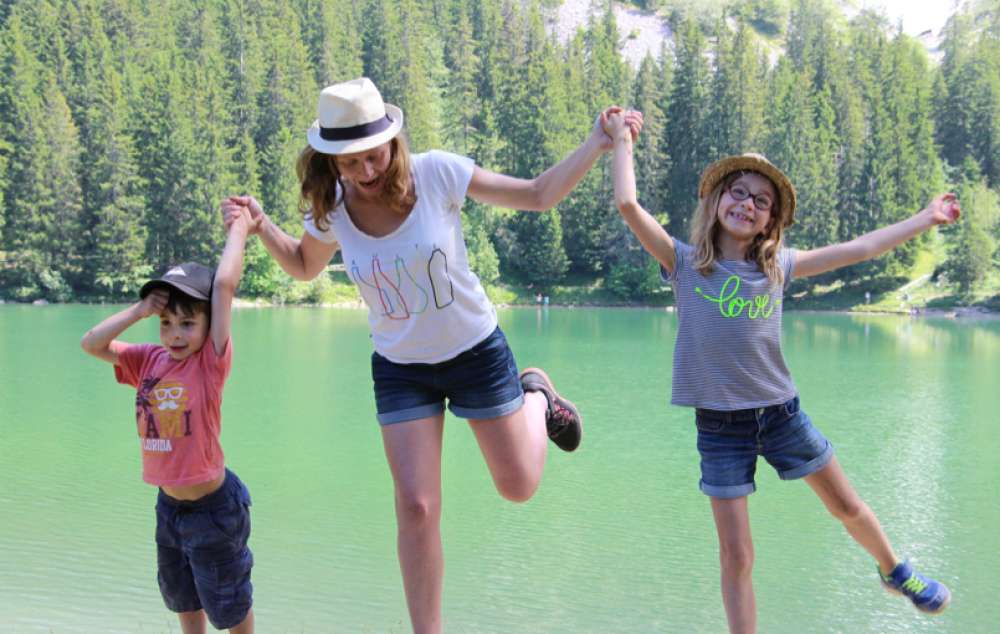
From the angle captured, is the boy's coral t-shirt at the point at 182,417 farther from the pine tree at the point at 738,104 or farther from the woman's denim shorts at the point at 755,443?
the pine tree at the point at 738,104

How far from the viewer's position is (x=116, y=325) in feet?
13.0

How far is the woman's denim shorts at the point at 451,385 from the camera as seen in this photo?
3.89 meters

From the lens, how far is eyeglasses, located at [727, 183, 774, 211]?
13.9 feet

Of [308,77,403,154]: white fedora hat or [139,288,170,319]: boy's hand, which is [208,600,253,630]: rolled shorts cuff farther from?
[308,77,403,154]: white fedora hat

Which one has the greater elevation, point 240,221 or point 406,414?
point 240,221

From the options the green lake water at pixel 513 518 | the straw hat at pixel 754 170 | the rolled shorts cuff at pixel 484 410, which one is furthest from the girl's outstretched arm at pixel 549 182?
the green lake water at pixel 513 518

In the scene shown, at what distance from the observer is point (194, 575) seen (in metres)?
3.95

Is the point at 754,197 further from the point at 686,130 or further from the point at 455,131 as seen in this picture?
the point at 455,131

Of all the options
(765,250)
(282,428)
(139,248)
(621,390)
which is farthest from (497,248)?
(765,250)

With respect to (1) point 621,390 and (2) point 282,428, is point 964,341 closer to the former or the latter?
(1) point 621,390

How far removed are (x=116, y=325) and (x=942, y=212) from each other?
10.8 ft

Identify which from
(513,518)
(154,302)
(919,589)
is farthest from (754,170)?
(513,518)

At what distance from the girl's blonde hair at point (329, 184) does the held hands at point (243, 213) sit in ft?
0.73

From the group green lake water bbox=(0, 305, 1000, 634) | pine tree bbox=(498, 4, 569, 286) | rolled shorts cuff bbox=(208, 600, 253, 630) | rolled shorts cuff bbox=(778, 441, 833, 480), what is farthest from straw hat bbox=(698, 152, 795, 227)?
pine tree bbox=(498, 4, 569, 286)
